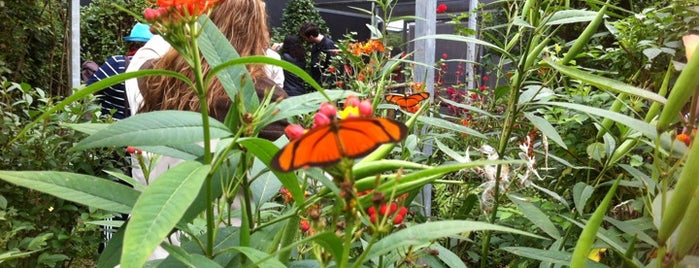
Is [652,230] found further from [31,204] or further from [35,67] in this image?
[35,67]

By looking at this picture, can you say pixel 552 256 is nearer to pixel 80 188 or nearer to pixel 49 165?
pixel 80 188

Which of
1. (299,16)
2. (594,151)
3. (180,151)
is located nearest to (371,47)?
(594,151)

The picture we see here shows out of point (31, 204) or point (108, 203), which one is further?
point (31, 204)

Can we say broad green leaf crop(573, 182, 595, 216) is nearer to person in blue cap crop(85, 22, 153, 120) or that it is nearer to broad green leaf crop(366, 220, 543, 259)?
broad green leaf crop(366, 220, 543, 259)

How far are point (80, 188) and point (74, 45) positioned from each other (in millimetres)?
3608

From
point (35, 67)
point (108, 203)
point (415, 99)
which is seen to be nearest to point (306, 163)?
point (108, 203)

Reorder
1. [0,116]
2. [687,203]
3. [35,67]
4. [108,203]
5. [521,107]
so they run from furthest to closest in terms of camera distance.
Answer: [35,67], [0,116], [521,107], [108,203], [687,203]

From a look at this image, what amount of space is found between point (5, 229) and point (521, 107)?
167 centimetres

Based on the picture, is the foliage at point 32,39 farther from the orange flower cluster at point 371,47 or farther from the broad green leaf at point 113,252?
the broad green leaf at point 113,252

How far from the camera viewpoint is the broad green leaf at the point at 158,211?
45cm

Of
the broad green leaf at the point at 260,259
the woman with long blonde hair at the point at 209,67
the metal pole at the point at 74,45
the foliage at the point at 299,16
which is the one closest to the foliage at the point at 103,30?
the foliage at the point at 299,16

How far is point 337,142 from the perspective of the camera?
472mm

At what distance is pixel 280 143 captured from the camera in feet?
2.81

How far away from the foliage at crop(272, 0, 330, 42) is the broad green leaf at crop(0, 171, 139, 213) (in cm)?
994
